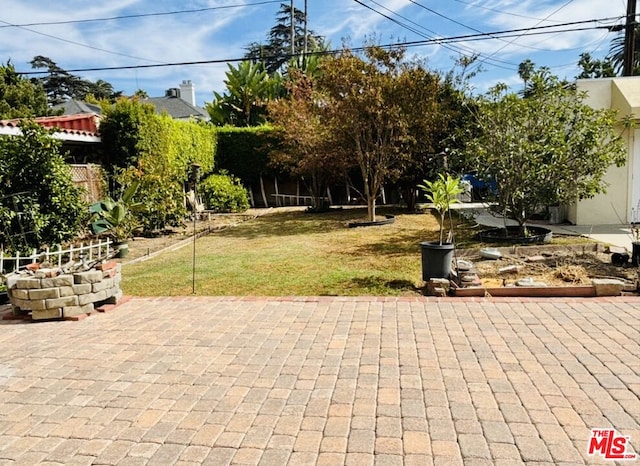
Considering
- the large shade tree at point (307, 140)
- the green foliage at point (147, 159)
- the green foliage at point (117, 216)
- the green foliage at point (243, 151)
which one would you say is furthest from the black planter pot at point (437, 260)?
the green foliage at point (243, 151)

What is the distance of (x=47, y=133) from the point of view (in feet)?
25.0

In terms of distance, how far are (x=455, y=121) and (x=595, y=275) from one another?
369 inches

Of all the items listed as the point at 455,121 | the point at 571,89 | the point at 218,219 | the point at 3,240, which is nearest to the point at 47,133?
the point at 3,240

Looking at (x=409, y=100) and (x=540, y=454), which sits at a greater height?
(x=409, y=100)

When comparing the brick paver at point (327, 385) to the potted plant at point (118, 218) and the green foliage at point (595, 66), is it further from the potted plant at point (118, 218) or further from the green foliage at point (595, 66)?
the green foliage at point (595, 66)

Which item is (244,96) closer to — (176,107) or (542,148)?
(176,107)

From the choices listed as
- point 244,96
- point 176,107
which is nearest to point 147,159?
point 244,96

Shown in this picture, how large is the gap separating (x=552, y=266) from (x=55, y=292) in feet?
22.8

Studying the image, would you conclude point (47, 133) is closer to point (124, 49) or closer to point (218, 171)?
point (218, 171)

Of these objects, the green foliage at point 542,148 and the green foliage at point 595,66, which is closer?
the green foliage at point 542,148

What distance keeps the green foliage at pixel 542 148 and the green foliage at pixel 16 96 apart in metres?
19.7

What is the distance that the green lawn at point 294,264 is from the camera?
6477 millimetres

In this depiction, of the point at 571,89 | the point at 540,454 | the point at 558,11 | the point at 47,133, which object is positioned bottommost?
the point at 540,454

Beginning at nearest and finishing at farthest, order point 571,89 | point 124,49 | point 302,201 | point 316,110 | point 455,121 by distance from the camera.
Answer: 1. point 571,89
2. point 316,110
3. point 455,121
4. point 124,49
5. point 302,201
